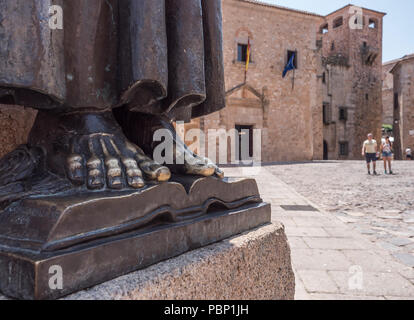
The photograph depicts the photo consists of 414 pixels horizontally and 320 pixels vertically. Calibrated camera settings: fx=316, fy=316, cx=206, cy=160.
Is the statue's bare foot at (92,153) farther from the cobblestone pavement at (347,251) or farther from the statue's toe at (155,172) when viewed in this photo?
the cobblestone pavement at (347,251)

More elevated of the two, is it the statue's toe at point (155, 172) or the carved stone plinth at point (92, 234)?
the statue's toe at point (155, 172)

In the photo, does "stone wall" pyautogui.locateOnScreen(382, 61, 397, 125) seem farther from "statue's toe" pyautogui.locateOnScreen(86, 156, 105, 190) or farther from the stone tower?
"statue's toe" pyautogui.locateOnScreen(86, 156, 105, 190)

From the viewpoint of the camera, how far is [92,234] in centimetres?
73

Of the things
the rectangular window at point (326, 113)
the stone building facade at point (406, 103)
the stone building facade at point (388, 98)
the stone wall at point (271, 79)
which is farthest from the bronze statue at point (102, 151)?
the stone building facade at point (388, 98)

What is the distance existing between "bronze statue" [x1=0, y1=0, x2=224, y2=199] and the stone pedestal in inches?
9.8

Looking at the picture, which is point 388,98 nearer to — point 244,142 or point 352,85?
point 352,85

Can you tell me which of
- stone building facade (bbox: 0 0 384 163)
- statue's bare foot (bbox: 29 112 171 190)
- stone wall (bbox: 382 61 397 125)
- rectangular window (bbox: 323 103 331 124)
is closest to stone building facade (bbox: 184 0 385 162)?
stone building facade (bbox: 0 0 384 163)

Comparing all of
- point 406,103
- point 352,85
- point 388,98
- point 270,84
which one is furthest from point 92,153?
point 388,98

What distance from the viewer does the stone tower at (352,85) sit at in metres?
24.6

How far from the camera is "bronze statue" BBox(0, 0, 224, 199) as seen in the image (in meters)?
0.78

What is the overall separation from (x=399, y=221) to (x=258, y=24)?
1508 centimetres

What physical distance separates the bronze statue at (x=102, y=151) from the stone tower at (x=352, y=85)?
999 inches

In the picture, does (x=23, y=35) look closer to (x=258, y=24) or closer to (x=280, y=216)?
(x=280, y=216)
